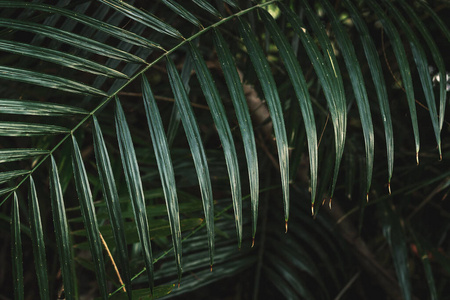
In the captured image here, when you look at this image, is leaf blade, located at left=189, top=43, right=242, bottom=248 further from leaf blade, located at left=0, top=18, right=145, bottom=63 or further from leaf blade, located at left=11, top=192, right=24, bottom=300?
leaf blade, located at left=11, top=192, right=24, bottom=300

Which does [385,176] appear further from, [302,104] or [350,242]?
[302,104]

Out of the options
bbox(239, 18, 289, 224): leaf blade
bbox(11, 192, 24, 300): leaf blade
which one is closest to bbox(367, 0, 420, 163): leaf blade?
bbox(239, 18, 289, 224): leaf blade

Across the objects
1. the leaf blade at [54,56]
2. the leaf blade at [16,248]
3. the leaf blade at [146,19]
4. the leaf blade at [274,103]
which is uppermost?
the leaf blade at [146,19]

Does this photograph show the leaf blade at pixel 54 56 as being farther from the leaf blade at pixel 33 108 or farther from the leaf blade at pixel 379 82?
the leaf blade at pixel 379 82

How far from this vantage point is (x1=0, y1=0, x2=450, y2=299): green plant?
0.34 m

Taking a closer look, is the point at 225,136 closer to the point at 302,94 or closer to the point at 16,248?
the point at 302,94

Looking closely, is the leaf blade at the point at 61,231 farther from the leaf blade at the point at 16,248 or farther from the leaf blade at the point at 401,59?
the leaf blade at the point at 401,59

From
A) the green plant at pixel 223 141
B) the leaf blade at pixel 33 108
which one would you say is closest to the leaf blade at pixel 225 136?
the green plant at pixel 223 141

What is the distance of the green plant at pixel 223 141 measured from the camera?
0.34 m

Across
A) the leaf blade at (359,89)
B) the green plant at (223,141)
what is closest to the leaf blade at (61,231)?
the green plant at (223,141)

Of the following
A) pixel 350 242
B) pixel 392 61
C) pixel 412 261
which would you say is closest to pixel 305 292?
pixel 350 242

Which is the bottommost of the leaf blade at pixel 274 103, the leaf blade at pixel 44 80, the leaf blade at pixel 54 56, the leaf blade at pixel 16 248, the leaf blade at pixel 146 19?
the leaf blade at pixel 16 248

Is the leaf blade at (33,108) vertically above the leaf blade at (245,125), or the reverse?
the leaf blade at (33,108)

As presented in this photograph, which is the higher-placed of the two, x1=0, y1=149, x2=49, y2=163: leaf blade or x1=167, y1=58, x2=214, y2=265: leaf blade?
x1=0, y1=149, x2=49, y2=163: leaf blade
